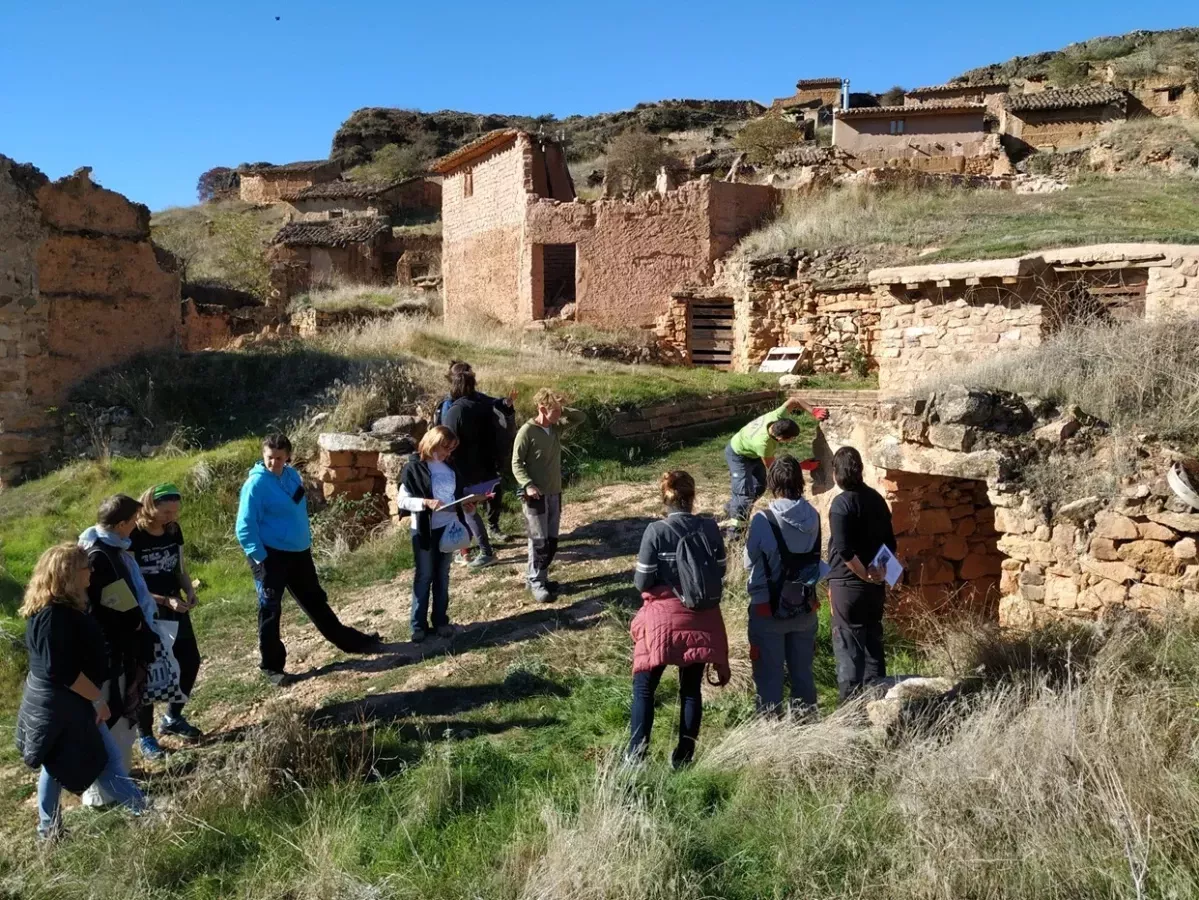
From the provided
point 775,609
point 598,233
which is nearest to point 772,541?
point 775,609

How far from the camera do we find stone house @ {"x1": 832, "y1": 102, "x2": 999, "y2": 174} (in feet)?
93.1

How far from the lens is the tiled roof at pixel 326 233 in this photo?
1097 inches

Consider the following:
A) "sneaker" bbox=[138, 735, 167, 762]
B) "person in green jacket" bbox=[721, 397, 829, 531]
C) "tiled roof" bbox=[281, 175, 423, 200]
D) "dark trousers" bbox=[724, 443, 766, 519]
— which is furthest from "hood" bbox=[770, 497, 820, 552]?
"tiled roof" bbox=[281, 175, 423, 200]

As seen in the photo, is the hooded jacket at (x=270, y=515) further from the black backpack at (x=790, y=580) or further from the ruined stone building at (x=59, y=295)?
the ruined stone building at (x=59, y=295)

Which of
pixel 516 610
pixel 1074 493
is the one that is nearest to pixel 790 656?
pixel 1074 493

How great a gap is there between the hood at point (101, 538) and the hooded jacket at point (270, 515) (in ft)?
3.44

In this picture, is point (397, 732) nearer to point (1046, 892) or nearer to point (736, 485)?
point (1046, 892)

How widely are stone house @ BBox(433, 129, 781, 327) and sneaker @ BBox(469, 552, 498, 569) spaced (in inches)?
439

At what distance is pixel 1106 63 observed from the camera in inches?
1571

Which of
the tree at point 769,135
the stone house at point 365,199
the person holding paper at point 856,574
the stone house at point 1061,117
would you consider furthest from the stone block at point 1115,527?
the stone house at point 365,199

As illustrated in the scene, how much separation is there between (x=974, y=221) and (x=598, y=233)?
7.69 m

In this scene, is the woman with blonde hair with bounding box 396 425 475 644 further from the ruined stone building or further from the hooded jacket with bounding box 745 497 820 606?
the ruined stone building

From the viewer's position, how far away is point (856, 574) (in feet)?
15.2

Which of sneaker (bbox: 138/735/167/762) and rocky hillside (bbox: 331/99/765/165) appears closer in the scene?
sneaker (bbox: 138/735/167/762)
